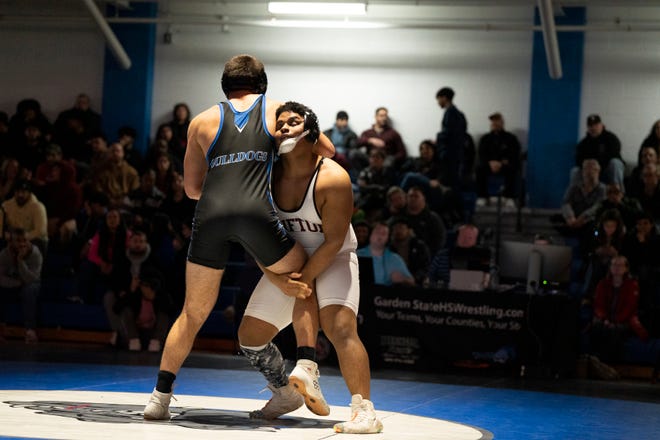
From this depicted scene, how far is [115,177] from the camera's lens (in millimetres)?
13898

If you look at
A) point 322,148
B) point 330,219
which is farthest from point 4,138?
point 330,219

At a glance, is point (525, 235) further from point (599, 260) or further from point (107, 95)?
point (107, 95)

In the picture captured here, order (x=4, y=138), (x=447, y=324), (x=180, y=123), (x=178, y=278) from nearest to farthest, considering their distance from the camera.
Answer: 1. (x=447, y=324)
2. (x=178, y=278)
3. (x=4, y=138)
4. (x=180, y=123)

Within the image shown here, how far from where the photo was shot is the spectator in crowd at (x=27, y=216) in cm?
1181

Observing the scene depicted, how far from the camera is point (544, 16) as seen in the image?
1314cm

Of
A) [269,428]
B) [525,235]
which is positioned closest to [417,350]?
[525,235]

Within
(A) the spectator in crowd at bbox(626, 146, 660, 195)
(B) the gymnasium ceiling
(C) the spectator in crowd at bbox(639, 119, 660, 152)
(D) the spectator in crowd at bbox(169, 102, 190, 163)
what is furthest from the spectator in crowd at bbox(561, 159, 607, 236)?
(D) the spectator in crowd at bbox(169, 102, 190, 163)

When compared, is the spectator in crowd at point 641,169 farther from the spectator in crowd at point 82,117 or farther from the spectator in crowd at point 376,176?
the spectator in crowd at point 82,117

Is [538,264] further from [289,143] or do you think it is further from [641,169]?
[289,143]

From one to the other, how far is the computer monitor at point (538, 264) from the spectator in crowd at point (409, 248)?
1197 millimetres

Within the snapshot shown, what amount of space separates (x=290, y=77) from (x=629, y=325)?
7723 mm

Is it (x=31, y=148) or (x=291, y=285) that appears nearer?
(x=291, y=285)

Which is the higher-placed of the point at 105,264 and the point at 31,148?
the point at 31,148

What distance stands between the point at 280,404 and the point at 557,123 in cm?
1068
